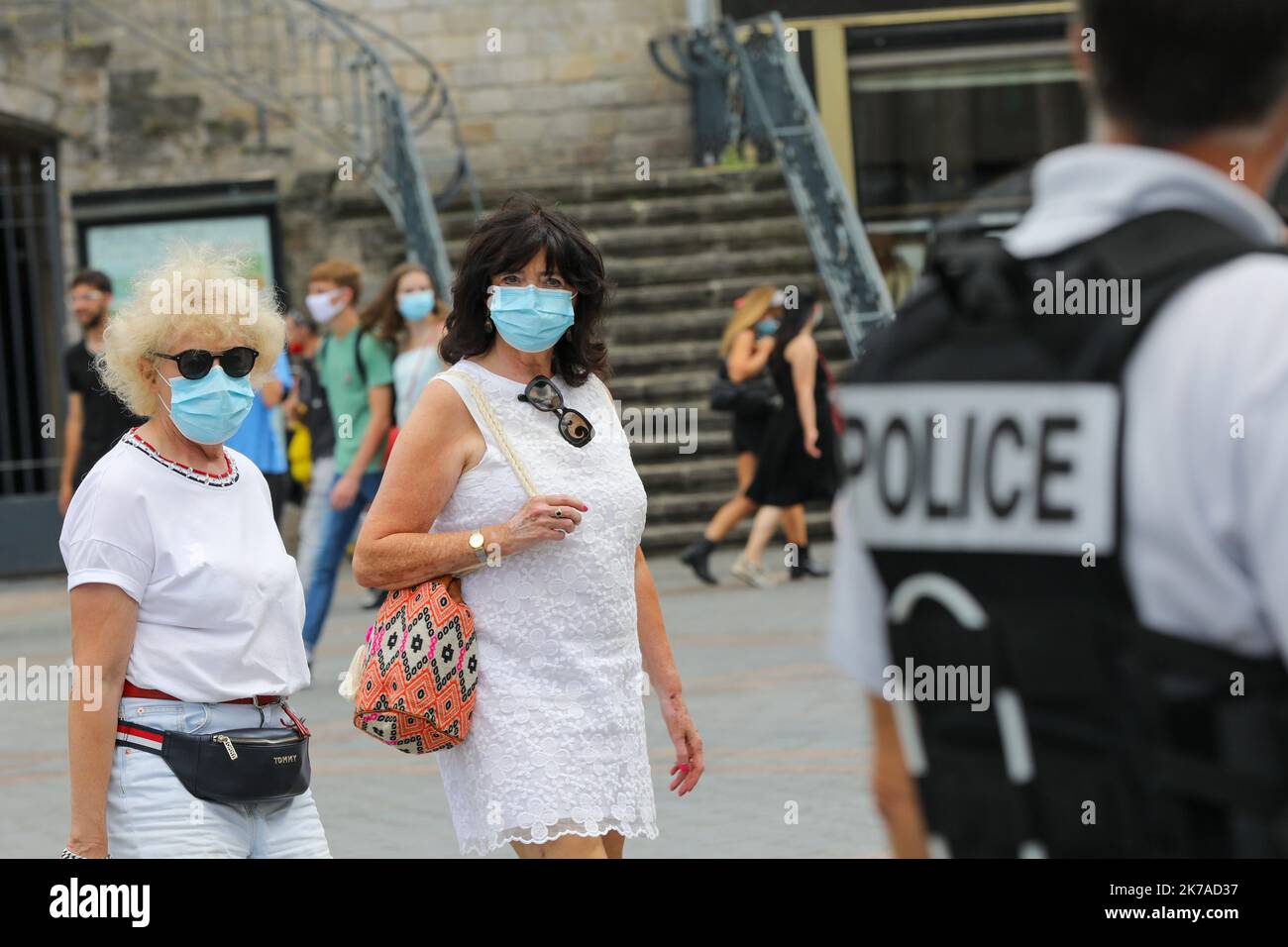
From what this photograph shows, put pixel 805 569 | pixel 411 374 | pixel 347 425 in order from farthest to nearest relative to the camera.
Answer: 1. pixel 805 569
2. pixel 347 425
3. pixel 411 374

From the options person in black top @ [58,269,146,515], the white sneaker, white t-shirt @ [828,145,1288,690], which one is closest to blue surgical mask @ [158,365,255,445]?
white t-shirt @ [828,145,1288,690]

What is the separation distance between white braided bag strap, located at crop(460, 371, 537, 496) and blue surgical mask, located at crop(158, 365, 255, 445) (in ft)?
1.53

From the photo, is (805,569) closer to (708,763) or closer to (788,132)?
(788,132)

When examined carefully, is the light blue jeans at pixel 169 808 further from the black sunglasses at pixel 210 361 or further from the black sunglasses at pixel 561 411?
the black sunglasses at pixel 561 411

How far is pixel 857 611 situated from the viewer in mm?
1931

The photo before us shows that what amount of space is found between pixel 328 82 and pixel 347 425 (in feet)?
32.4

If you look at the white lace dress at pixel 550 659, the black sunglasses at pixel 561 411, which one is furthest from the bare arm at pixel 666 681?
the black sunglasses at pixel 561 411

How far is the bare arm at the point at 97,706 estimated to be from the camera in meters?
3.47

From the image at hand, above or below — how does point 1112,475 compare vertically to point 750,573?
above

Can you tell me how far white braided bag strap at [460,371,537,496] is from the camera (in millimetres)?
3979

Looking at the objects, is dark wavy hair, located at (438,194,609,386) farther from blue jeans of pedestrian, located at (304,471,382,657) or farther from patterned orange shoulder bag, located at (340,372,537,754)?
blue jeans of pedestrian, located at (304,471,382,657)

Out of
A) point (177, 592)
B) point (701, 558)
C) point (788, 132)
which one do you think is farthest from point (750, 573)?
point (177, 592)
